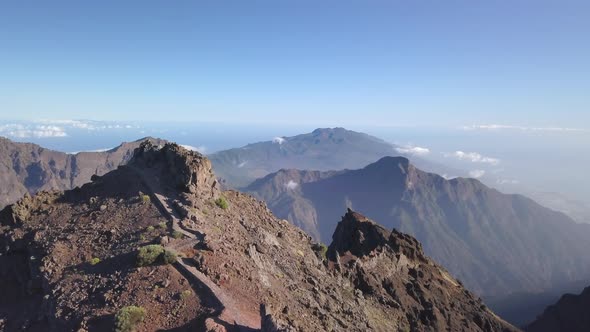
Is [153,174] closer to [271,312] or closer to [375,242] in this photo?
[271,312]

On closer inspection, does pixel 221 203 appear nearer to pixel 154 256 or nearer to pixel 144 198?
pixel 144 198

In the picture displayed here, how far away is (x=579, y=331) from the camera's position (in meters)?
88.4

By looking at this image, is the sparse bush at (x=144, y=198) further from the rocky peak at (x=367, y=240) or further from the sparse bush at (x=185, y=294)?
the rocky peak at (x=367, y=240)

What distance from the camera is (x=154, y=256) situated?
26516mm

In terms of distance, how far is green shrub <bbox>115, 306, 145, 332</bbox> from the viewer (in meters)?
20.6

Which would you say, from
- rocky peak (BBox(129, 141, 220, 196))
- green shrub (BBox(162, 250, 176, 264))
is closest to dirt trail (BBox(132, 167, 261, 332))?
green shrub (BBox(162, 250, 176, 264))

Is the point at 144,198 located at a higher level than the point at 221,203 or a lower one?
higher

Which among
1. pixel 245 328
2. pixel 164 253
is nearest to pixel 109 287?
pixel 164 253

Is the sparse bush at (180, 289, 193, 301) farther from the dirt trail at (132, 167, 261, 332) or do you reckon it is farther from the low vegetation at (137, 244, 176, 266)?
the low vegetation at (137, 244, 176, 266)

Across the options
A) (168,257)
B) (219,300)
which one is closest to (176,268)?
(168,257)

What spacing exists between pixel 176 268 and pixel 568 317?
102080 mm

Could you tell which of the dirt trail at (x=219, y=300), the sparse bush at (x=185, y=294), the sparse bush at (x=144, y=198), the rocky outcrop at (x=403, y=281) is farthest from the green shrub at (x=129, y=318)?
the rocky outcrop at (x=403, y=281)

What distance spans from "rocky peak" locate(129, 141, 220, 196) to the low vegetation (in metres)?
14.7

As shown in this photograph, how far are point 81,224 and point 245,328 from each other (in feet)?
68.6
